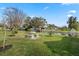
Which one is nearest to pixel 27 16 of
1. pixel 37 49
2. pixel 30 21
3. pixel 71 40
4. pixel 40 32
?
pixel 30 21

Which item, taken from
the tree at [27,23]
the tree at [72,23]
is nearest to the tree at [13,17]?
the tree at [27,23]

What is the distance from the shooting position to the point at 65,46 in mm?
1959

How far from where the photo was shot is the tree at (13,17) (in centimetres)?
195

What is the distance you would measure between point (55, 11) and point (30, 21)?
0.80 ft

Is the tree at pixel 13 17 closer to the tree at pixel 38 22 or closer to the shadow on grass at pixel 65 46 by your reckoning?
the tree at pixel 38 22

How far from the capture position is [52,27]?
197cm

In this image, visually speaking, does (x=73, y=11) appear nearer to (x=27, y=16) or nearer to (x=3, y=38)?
(x=27, y=16)

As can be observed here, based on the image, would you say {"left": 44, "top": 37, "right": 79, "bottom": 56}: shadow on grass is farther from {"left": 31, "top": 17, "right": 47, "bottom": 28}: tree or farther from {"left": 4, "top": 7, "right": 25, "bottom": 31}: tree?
{"left": 4, "top": 7, "right": 25, "bottom": 31}: tree

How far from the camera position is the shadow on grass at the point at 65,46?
1940 mm

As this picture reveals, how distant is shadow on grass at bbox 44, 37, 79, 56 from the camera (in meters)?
1.94

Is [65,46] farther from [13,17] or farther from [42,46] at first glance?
[13,17]

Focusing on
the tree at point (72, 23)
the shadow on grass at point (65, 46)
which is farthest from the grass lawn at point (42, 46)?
the tree at point (72, 23)

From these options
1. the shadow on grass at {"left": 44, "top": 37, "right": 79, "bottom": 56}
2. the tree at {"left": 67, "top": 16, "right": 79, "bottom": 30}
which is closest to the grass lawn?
Answer: the shadow on grass at {"left": 44, "top": 37, "right": 79, "bottom": 56}

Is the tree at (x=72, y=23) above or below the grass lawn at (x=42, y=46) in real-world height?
above
